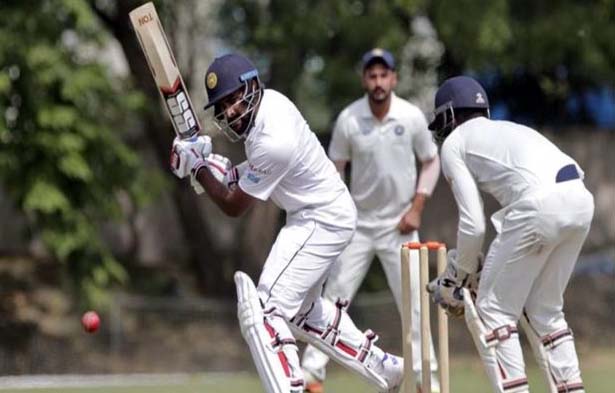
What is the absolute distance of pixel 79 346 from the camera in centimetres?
1315

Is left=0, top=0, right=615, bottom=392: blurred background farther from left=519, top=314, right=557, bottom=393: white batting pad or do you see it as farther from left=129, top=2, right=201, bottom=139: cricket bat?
left=519, top=314, right=557, bottom=393: white batting pad

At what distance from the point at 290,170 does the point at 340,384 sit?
11.0 ft

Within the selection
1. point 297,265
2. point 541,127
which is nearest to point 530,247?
point 297,265

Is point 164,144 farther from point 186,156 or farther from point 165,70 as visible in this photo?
point 186,156

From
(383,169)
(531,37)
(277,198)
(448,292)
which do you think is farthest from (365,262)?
(531,37)

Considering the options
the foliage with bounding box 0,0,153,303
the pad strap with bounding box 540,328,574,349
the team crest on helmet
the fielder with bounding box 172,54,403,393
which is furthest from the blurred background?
the pad strap with bounding box 540,328,574,349

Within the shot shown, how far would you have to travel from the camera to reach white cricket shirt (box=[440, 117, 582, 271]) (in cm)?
615

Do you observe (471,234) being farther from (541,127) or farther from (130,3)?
(541,127)

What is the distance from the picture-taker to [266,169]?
641 cm

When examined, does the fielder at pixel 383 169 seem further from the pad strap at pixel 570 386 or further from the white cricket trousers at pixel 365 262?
the pad strap at pixel 570 386

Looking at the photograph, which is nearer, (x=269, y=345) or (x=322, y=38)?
(x=269, y=345)

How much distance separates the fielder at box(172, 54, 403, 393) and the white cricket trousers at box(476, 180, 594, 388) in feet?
2.48

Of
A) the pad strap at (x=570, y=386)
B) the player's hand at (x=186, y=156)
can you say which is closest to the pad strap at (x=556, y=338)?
the pad strap at (x=570, y=386)

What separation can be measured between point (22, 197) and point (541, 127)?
6.59 metres
